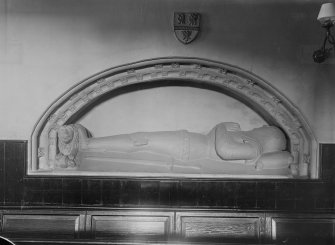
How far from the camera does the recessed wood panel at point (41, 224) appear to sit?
315 centimetres

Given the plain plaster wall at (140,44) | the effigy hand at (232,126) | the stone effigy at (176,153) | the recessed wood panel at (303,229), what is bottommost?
the recessed wood panel at (303,229)

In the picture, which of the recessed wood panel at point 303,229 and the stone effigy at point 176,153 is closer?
the recessed wood panel at point 303,229

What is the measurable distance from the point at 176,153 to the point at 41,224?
3.96ft

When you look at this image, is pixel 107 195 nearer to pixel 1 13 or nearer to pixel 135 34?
pixel 135 34

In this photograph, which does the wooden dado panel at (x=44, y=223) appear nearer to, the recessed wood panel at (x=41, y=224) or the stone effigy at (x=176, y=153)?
the recessed wood panel at (x=41, y=224)

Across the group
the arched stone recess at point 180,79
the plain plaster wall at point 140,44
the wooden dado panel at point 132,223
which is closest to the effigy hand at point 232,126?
the arched stone recess at point 180,79

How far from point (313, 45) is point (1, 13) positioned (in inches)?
99.1

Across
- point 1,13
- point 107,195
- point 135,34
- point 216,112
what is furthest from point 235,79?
point 1,13

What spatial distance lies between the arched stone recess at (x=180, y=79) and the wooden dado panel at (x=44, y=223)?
1.13 feet

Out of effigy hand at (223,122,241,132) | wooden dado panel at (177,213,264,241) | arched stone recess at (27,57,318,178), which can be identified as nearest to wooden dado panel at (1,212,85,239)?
arched stone recess at (27,57,318,178)

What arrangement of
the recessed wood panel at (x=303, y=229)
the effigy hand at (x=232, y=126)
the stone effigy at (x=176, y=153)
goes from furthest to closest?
the effigy hand at (x=232, y=126)
the stone effigy at (x=176, y=153)
the recessed wood panel at (x=303, y=229)

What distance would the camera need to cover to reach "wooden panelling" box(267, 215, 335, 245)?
313cm

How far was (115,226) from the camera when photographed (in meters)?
3.15

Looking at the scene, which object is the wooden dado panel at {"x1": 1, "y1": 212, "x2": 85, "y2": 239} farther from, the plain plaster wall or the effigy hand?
the effigy hand
